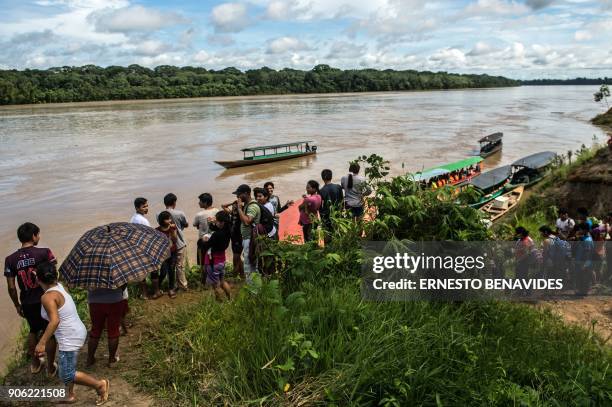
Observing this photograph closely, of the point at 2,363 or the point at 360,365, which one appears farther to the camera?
the point at 2,363

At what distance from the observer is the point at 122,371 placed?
4109 mm

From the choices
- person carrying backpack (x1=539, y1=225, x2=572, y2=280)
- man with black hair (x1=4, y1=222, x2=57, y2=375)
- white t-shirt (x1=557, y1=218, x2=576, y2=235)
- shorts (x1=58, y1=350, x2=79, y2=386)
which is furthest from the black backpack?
white t-shirt (x1=557, y1=218, x2=576, y2=235)

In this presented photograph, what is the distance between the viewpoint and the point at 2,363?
595 cm

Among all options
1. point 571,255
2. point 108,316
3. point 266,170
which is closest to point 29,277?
point 108,316

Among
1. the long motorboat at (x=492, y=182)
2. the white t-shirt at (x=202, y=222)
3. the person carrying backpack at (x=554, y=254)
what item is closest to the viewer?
the white t-shirt at (x=202, y=222)

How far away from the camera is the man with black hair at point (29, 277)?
4230 mm

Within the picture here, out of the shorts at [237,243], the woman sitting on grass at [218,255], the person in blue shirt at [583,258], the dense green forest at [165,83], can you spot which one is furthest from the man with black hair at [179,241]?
the dense green forest at [165,83]

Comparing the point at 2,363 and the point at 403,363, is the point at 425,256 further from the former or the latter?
the point at 2,363

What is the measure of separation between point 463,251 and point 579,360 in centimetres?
135

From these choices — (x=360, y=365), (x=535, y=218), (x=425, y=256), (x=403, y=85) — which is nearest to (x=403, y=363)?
(x=360, y=365)

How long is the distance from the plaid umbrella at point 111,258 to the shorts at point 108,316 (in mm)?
375

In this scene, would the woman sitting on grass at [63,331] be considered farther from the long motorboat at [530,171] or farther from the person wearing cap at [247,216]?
the long motorboat at [530,171]

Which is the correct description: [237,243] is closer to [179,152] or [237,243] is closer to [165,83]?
[179,152]

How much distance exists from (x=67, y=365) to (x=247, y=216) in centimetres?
256
